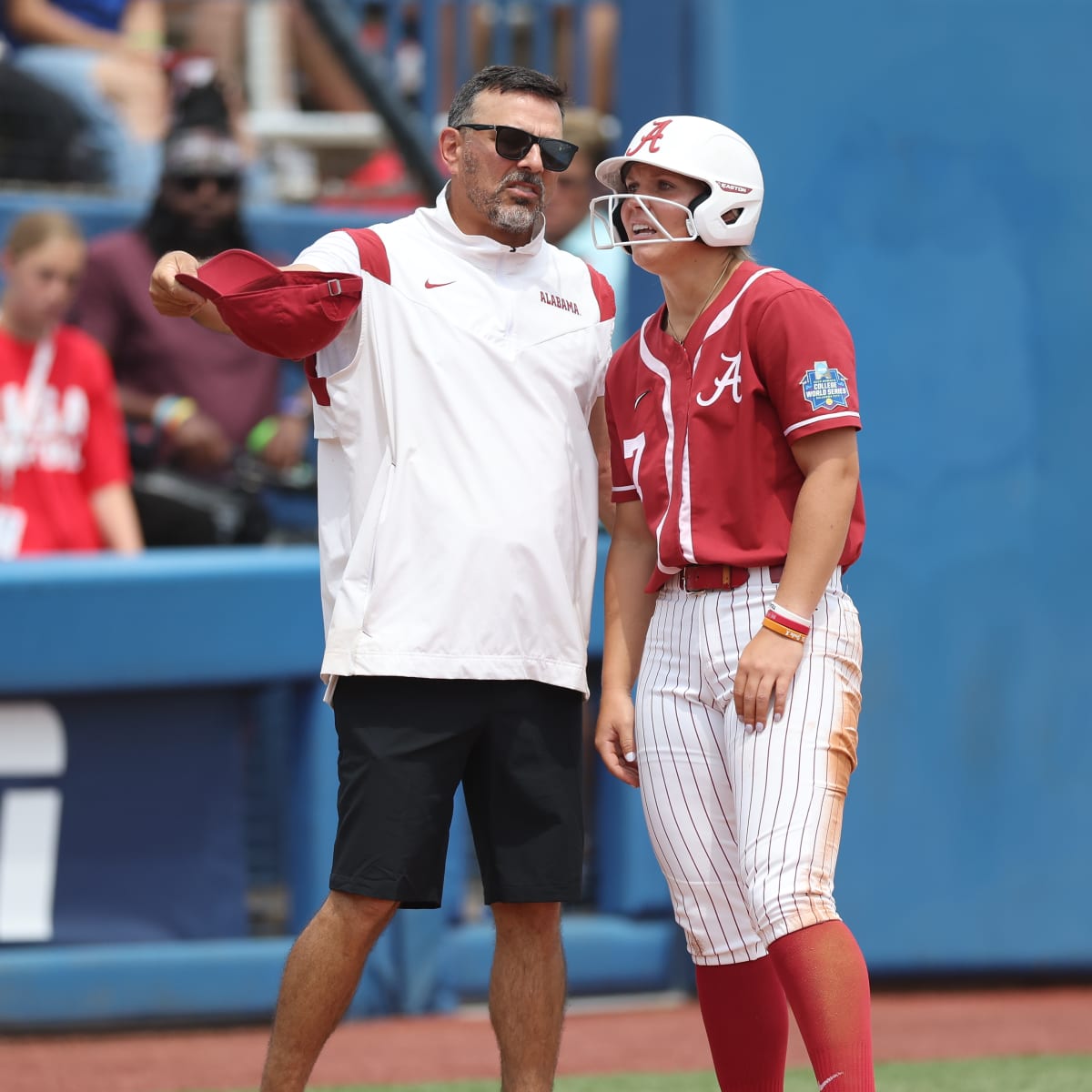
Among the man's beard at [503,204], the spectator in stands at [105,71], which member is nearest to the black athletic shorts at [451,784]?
the man's beard at [503,204]

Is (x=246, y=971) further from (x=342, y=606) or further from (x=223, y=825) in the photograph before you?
(x=342, y=606)

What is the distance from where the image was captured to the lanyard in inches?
216

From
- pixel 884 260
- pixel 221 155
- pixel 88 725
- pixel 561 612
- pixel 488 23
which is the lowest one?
pixel 88 725

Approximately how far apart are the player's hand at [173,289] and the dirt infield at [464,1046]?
2.09m

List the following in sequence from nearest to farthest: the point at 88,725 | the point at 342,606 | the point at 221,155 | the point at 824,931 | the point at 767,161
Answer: the point at 824,931
the point at 342,606
the point at 88,725
the point at 767,161
the point at 221,155

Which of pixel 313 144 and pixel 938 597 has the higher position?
pixel 313 144

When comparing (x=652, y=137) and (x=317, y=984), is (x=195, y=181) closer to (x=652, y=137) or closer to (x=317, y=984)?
(x=652, y=137)

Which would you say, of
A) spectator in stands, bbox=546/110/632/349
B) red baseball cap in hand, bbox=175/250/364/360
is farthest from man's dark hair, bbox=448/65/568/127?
spectator in stands, bbox=546/110/632/349

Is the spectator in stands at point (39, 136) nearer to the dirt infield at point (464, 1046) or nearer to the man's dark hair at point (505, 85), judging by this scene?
the dirt infield at point (464, 1046)

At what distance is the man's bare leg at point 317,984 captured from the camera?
3359mm

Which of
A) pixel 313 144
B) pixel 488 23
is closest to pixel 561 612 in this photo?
pixel 488 23

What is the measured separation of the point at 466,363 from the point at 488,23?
499 cm

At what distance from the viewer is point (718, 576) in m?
3.23

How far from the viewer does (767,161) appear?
17.1 ft
